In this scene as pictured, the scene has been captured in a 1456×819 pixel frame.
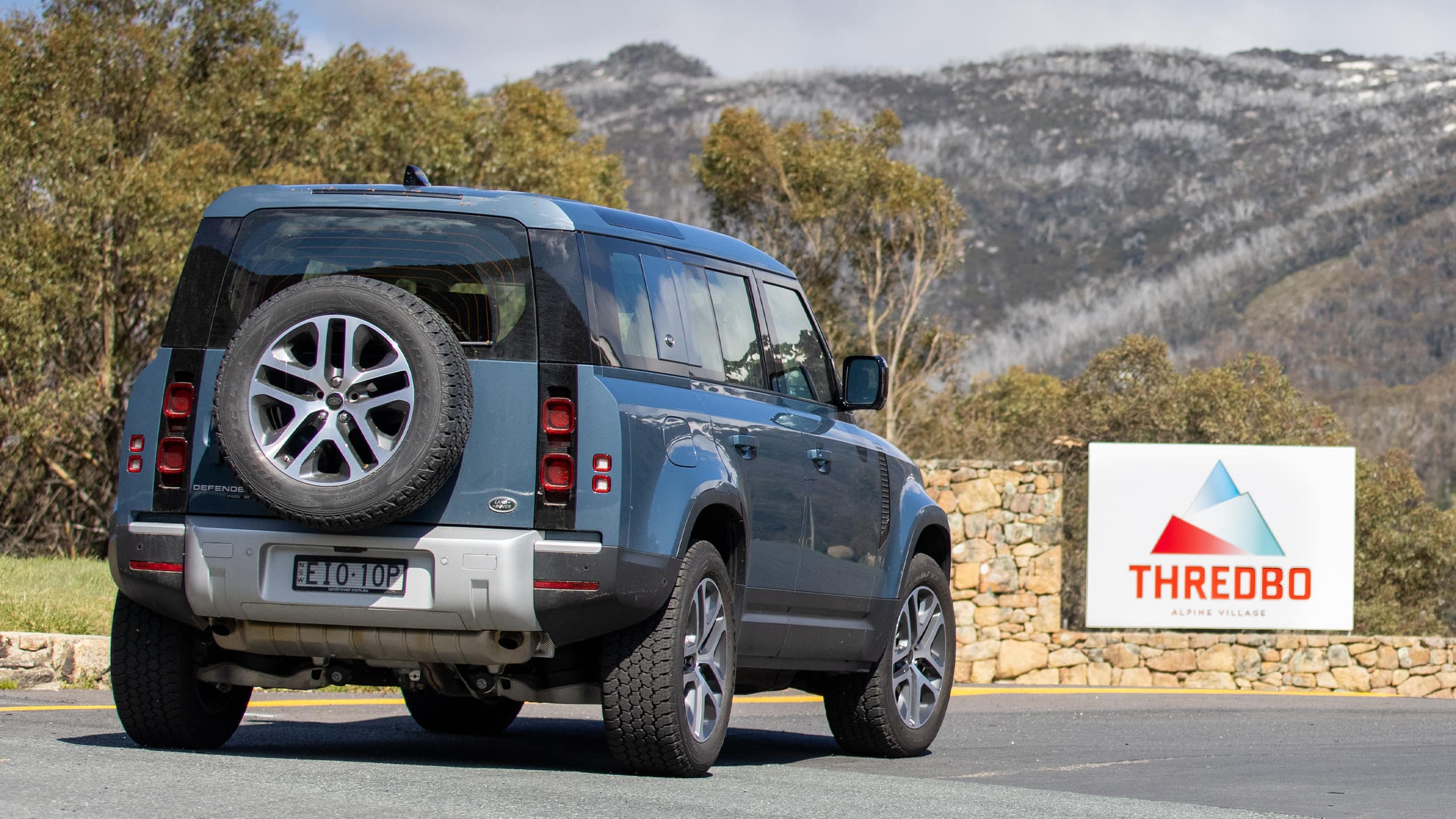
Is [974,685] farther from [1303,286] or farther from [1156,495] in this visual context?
[1303,286]

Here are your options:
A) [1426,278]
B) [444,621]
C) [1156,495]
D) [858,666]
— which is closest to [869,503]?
[858,666]

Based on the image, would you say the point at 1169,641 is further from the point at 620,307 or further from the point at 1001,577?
the point at 620,307

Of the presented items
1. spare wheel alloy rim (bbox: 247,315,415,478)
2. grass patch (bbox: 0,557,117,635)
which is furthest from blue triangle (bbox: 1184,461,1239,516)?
spare wheel alloy rim (bbox: 247,315,415,478)

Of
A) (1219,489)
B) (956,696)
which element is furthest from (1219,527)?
(956,696)

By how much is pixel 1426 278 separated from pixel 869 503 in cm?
15290

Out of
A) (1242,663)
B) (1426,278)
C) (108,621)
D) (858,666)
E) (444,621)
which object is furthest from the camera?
(1426,278)

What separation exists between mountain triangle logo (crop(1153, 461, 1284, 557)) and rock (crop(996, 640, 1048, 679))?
216cm

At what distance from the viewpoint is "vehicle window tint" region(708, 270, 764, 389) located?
7.93m

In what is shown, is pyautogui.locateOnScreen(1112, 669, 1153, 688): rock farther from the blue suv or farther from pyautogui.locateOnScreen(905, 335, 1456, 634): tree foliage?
pyautogui.locateOnScreen(905, 335, 1456, 634): tree foliage

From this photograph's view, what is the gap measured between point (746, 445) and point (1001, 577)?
1284 cm

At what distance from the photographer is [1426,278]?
15025cm

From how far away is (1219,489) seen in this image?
21.3 m

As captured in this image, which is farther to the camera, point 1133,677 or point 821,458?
point 1133,677

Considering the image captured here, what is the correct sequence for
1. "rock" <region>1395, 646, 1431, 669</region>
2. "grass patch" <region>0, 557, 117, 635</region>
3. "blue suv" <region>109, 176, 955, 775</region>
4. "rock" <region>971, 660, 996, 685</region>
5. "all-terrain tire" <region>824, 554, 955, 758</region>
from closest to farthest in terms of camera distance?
"blue suv" <region>109, 176, 955, 775</region>
"all-terrain tire" <region>824, 554, 955, 758</region>
"grass patch" <region>0, 557, 117, 635</region>
"rock" <region>971, 660, 996, 685</region>
"rock" <region>1395, 646, 1431, 669</region>
